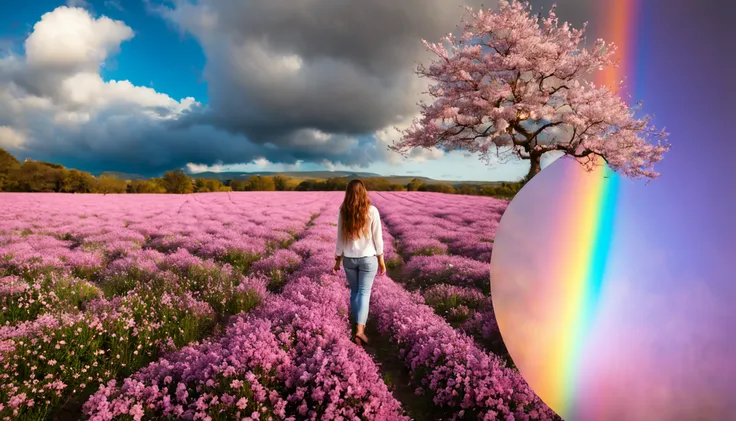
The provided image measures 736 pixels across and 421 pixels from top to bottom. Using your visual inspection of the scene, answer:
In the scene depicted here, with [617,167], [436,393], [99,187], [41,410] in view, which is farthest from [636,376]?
[99,187]

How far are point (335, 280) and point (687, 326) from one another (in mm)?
6203

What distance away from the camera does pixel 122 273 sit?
7992 mm

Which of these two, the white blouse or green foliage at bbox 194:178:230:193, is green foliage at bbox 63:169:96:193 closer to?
green foliage at bbox 194:178:230:193

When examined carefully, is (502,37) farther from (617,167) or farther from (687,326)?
(687,326)

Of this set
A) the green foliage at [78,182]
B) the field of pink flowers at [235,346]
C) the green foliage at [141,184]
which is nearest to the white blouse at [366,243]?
the field of pink flowers at [235,346]

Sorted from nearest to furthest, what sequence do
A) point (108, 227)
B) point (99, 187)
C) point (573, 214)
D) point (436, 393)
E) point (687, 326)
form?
point (687, 326), point (573, 214), point (436, 393), point (108, 227), point (99, 187)

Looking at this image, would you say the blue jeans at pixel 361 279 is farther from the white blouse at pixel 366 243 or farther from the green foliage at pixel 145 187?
the green foliage at pixel 145 187

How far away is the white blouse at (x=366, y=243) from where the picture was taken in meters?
5.90

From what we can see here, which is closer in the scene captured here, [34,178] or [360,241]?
[360,241]

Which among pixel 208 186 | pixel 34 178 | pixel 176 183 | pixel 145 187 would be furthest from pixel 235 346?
pixel 145 187

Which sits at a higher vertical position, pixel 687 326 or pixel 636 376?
pixel 687 326

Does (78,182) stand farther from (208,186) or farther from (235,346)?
(235,346)

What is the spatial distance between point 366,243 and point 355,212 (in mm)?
573

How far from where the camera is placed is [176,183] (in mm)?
70375
